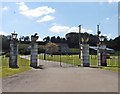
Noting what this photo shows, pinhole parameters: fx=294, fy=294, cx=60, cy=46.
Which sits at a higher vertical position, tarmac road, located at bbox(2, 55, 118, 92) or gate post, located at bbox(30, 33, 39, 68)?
gate post, located at bbox(30, 33, 39, 68)

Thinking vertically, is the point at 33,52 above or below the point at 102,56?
above

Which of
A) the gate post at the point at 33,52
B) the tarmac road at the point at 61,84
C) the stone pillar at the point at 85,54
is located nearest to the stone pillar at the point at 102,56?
the stone pillar at the point at 85,54

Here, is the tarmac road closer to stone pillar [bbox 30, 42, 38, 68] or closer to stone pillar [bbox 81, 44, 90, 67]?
stone pillar [bbox 30, 42, 38, 68]

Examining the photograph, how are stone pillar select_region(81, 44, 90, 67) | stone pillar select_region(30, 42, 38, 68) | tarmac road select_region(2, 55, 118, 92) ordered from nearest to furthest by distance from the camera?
tarmac road select_region(2, 55, 118, 92), stone pillar select_region(30, 42, 38, 68), stone pillar select_region(81, 44, 90, 67)

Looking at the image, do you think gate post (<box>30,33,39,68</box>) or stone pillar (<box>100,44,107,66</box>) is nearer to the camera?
gate post (<box>30,33,39,68</box>)

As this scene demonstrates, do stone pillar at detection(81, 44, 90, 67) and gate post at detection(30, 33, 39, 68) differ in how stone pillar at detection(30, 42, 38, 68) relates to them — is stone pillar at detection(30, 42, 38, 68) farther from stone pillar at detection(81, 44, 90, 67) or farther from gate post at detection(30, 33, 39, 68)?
stone pillar at detection(81, 44, 90, 67)

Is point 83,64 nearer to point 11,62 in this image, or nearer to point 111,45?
point 11,62

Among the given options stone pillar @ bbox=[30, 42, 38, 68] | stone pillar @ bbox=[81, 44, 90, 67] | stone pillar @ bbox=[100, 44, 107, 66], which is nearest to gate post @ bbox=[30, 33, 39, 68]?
stone pillar @ bbox=[30, 42, 38, 68]

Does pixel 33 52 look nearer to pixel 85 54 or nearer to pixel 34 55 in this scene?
pixel 34 55

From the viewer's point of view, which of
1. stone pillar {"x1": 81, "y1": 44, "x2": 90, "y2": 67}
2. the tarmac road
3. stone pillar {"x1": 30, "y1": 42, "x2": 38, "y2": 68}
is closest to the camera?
the tarmac road

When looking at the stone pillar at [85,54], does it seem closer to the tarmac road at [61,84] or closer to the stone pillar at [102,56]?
the stone pillar at [102,56]

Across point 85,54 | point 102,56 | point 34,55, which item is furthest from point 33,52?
point 102,56

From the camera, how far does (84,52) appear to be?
32.6 m

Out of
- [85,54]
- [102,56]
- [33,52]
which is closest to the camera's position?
[33,52]
